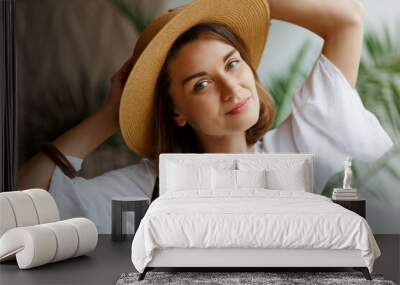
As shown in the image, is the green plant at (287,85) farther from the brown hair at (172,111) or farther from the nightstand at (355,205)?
the nightstand at (355,205)

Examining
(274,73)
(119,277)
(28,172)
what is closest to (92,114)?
(28,172)

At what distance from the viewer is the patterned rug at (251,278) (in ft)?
16.2

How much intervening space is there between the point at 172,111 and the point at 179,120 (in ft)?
0.41

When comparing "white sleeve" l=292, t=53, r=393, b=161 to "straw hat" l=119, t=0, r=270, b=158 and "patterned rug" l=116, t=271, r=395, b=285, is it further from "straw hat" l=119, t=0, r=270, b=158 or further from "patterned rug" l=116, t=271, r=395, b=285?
"patterned rug" l=116, t=271, r=395, b=285

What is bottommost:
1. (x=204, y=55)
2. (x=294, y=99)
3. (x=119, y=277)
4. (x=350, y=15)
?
(x=119, y=277)

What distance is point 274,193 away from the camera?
19.9 ft

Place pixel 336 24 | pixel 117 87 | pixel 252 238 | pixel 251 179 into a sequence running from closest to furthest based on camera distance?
pixel 252 238
pixel 251 179
pixel 336 24
pixel 117 87

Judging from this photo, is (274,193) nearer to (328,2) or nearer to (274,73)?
(274,73)

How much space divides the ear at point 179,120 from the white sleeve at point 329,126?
909 mm

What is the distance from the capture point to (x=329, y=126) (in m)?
7.23

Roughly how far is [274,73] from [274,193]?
1.72 metres

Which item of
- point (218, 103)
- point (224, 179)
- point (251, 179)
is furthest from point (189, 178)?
point (218, 103)

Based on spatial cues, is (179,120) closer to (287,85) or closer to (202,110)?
(202,110)

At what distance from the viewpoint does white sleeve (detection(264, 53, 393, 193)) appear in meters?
7.24
